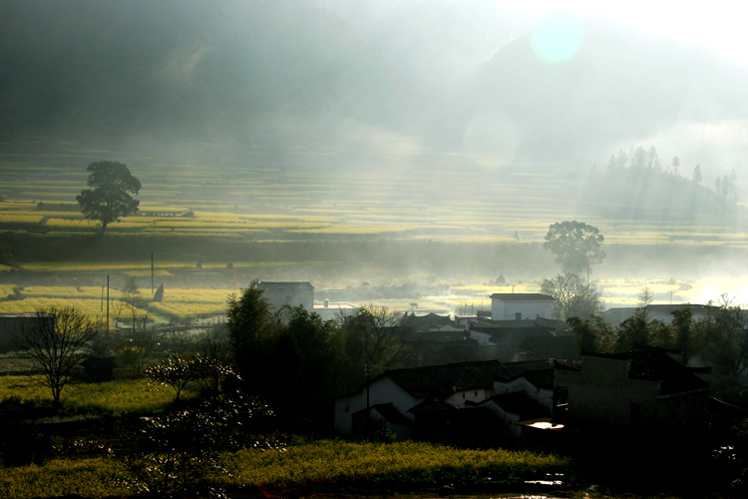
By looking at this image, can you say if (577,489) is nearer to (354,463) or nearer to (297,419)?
(354,463)

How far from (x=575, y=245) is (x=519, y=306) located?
18.6 meters

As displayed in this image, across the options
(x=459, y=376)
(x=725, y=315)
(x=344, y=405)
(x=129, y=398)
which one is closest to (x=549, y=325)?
(x=725, y=315)

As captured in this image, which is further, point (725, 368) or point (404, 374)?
point (725, 368)

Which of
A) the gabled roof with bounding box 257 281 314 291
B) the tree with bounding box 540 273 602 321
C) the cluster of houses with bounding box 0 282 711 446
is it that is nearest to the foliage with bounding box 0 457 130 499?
the cluster of houses with bounding box 0 282 711 446

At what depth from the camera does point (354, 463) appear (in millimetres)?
14445

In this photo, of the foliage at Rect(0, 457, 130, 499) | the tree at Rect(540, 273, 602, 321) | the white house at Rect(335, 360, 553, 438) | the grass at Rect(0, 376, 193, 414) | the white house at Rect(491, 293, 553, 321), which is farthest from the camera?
the tree at Rect(540, 273, 602, 321)

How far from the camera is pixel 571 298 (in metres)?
49.8

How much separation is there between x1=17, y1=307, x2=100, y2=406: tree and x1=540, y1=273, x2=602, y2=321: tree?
34.8m

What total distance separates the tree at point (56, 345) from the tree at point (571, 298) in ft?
114

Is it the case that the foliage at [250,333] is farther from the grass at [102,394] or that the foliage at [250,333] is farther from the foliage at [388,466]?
the foliage at [388,466]

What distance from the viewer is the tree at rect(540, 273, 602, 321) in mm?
48125

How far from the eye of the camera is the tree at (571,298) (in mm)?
48125

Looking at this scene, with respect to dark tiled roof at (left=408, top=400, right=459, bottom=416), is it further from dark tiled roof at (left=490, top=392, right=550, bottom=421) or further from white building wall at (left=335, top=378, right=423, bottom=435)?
dark tiled roof at (left=490, top=392, right=550, bottom=421)

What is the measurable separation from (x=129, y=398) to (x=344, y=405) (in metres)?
8.89
